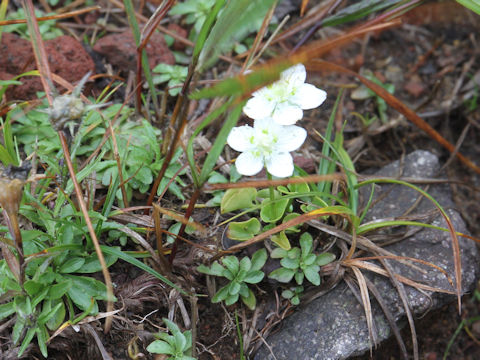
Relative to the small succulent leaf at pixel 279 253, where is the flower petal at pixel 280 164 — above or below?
above

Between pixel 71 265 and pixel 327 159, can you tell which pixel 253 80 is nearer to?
pixel 71 265

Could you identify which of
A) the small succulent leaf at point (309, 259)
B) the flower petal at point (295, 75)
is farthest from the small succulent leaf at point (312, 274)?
the flower petal at point (295, 75)

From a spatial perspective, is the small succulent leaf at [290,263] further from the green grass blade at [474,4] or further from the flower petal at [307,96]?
the green grass blade at [474,4]

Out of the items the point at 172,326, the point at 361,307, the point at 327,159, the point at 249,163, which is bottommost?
the point at 361,307

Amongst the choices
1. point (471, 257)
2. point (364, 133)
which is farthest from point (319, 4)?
point (471, 257)

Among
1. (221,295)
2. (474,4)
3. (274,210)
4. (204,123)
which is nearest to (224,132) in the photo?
(204,123)

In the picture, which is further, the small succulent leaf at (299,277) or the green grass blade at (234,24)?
the small succulent leaf at (299,277)
